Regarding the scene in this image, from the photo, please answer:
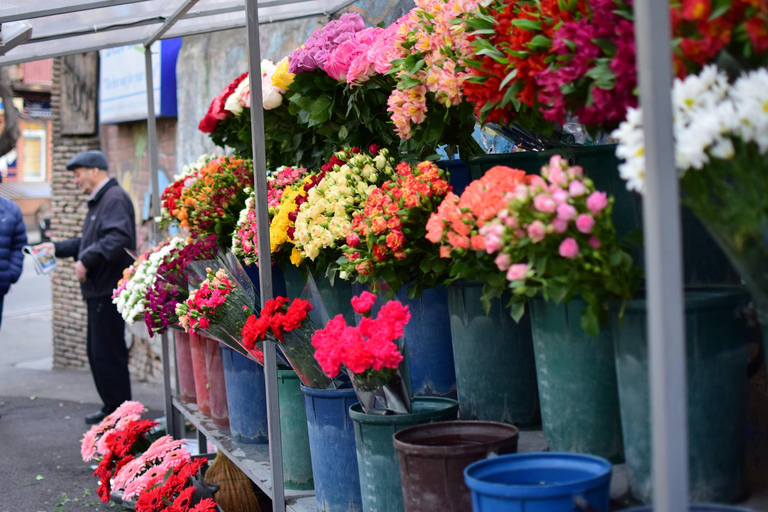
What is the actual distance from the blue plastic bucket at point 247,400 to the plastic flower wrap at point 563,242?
180cm

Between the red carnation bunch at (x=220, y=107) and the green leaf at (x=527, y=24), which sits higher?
the red carnation bunch at (x=220, y=107)

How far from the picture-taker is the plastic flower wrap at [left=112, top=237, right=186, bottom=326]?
3.61 metres

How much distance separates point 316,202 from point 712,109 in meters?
1.27

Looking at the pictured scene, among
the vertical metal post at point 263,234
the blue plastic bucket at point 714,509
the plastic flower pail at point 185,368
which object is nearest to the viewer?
the blue plastic bucket at point 714,509

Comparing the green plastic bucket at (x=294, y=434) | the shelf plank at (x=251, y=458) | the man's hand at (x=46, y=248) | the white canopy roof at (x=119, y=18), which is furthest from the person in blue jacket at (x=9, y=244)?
the green plastic bucket at (x=294, y=434)

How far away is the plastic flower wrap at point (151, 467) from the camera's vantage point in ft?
10.5

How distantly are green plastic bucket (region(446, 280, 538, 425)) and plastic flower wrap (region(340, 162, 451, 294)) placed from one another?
100 mm

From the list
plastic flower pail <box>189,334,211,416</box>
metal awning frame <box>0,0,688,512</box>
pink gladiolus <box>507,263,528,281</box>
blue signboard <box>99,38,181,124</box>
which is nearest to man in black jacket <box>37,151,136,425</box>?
blue signboard <box>99,38,181,124</box>

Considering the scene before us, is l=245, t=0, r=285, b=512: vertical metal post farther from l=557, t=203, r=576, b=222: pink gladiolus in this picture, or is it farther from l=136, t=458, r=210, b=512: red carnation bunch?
l=557, t=203, r=576, b=222: pink gladiolus

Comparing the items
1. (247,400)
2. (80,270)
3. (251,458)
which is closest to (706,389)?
(251,458)

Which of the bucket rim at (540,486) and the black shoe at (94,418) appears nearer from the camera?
the bucket rim at (540,486)

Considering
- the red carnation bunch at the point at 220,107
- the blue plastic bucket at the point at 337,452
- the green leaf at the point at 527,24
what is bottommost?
the blue plastic bucket at the point at 337,452

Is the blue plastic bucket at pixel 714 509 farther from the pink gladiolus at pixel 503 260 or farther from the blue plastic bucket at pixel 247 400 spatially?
the blue plastic bucket at pixel 247 400

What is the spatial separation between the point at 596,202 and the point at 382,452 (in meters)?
0.83
